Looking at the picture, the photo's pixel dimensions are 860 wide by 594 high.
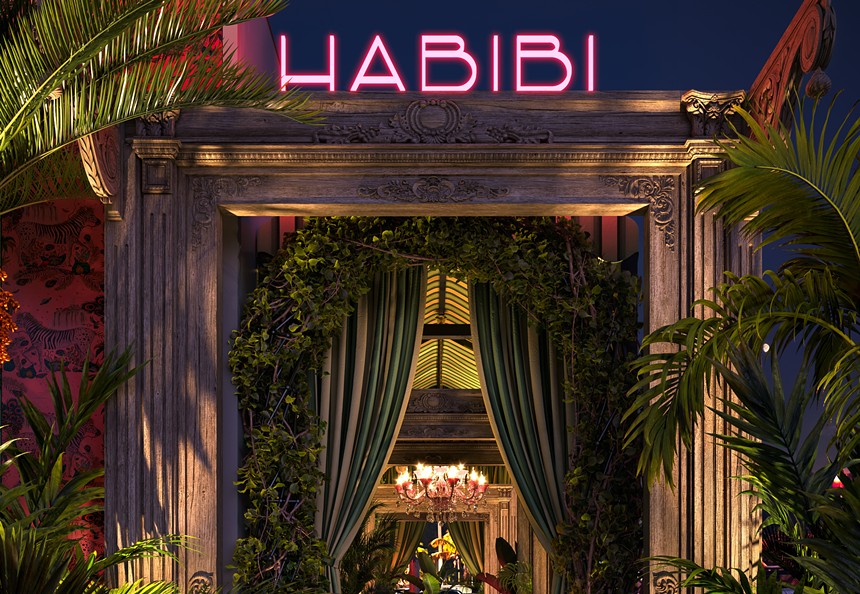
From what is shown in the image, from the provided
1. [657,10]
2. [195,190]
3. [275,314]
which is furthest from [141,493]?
[657,10]

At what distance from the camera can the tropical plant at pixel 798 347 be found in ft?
10.1

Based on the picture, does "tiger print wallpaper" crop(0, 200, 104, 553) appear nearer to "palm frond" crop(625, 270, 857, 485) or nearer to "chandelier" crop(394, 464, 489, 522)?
"palm frond" crop(625, 270, 857, 485)

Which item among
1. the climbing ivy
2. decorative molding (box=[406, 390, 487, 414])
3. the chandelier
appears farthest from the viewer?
decorative molding (box=[406, 390, 487, 414])

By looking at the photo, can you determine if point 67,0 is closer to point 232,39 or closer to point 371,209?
point 371,209

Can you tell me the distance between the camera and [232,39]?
5.61 meters

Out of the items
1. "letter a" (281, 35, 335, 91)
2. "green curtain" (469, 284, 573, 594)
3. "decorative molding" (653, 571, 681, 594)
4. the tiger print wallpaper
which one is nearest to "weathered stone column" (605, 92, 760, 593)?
"decorative molding" (653, 571, 681, 594)

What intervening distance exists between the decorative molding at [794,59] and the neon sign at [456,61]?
50.3 inches

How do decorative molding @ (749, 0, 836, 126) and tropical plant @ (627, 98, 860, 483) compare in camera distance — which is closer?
tropical plant @ (627, 98, 860, 483)

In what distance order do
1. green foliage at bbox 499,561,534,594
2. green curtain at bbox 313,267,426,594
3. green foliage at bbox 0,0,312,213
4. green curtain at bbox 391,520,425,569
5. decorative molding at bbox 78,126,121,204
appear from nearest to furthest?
green foliage at bbox 0,0,312,213
decorative molding at bbox 78,126,121,204
green curtain at bbox 313,267,426,594
green foliage at bbox 499,561,534,594
green curtain at bbox 391,520,425,569

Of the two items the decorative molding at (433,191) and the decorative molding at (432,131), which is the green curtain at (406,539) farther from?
the decorative molding at (432,131)

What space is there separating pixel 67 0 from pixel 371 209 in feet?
5.55

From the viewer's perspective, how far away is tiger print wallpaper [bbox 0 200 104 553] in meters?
4.30

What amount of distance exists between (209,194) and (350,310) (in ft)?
3.16

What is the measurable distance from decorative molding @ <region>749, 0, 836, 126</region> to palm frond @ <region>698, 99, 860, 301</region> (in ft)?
0.55
